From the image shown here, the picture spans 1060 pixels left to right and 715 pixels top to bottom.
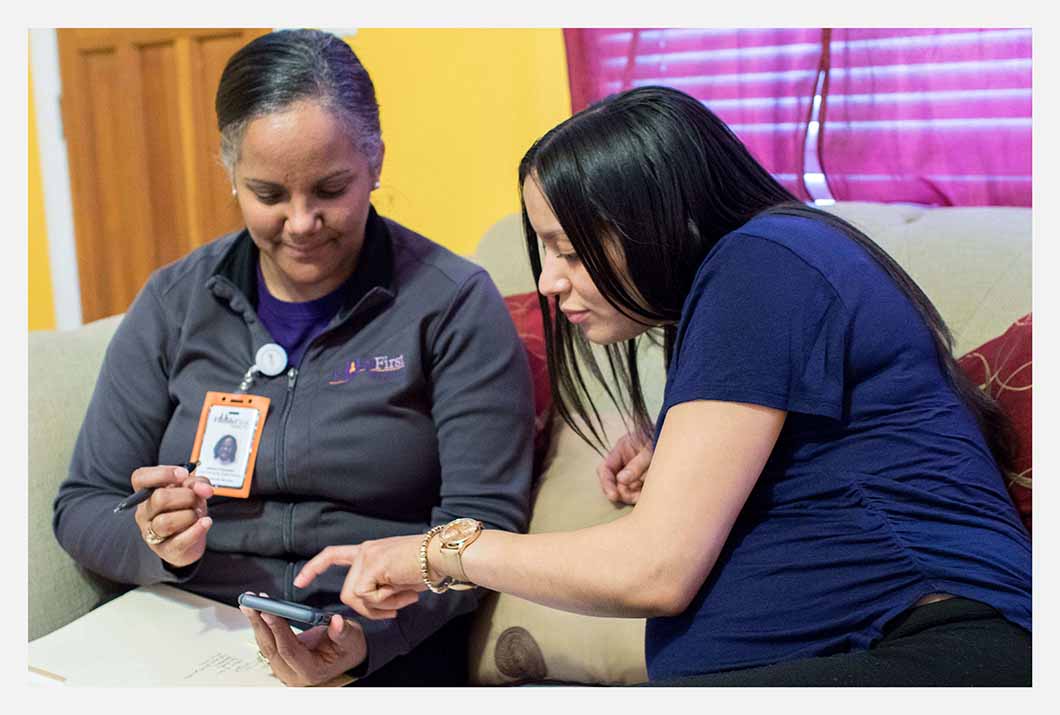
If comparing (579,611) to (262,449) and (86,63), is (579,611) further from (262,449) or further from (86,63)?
(86,63)

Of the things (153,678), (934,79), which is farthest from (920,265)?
(153,678)

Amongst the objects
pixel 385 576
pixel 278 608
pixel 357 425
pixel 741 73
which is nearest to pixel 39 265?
pixel 357 425

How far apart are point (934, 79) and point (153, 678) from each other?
121 cm

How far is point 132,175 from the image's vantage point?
5.51ft

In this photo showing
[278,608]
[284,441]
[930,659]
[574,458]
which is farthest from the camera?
[574,458]

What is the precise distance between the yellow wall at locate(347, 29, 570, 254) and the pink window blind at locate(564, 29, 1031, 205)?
0.06 m

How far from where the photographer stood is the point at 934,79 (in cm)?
146

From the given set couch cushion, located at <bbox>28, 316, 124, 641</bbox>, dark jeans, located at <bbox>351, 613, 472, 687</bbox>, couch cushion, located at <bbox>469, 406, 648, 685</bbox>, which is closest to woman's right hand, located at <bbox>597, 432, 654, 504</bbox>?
couch cushion, located at <bbox>469, 406, 648, 685</bbox>

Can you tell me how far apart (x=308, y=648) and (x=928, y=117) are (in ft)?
3.45

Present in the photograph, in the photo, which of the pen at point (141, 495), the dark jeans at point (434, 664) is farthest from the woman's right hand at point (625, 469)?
the pen at point (141, 495)

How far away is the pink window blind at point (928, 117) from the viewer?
1.42m

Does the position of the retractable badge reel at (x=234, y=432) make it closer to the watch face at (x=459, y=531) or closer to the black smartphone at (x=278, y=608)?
the black smartphone at (x=278, y=608)

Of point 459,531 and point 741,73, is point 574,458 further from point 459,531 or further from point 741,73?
point 741,73

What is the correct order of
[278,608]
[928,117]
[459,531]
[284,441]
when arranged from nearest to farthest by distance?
[459,531] → [278,608] → [284,441] → [928,117]
